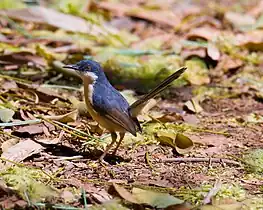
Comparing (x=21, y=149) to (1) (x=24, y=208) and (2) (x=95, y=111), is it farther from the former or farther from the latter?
(1) (x=24, y=208)

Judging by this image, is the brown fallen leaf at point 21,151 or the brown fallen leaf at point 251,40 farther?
the brown fallen leaf at point 251,40

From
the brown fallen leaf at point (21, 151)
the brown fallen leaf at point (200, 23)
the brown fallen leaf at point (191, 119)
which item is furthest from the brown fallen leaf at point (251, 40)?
the brown fallen leaf at point (21, 151)

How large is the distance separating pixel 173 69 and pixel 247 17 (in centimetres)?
218

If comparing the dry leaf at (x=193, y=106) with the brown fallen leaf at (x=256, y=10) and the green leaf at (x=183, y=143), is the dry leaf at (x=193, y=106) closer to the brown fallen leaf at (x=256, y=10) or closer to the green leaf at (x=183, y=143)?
the green leaf at (x=183, y=143)

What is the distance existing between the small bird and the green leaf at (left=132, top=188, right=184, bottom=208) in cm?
62

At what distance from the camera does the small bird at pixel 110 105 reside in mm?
3920

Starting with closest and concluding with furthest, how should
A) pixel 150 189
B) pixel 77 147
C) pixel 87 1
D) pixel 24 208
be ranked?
pixel 24 208, pixel 150 189, pixel 77 147, pixel 87 1

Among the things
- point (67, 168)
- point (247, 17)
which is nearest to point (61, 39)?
point (247, 17)

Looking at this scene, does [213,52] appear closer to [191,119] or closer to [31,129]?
[191,119]

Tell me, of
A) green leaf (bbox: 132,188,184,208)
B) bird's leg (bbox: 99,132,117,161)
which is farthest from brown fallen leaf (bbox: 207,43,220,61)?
green leaf (bbox: 132,188,184,208)

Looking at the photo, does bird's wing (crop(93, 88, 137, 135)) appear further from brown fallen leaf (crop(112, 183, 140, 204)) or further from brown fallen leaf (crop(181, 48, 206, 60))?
brown fallen leaf (crop(181, 48, 206, 60))

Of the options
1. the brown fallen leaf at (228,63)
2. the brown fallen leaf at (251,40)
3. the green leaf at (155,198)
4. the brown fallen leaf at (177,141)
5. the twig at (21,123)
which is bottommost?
the twig at (21,123)

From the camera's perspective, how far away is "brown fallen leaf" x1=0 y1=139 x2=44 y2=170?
3.80 meters

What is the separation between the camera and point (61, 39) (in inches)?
→ 255
